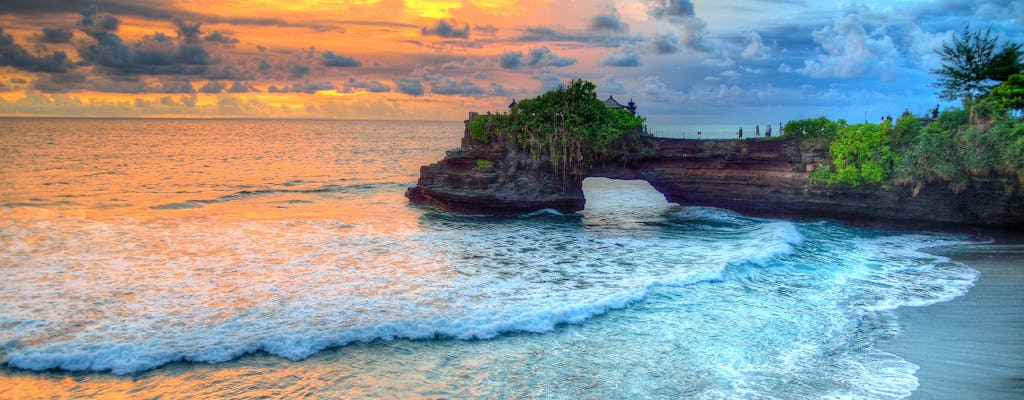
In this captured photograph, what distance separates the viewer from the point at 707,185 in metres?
28.6

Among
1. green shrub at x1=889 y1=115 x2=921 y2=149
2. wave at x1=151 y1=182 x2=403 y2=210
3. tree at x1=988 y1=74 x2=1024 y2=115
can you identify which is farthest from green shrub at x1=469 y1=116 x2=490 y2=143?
tree at x1=988 y1=74 x2=1024 y2=115

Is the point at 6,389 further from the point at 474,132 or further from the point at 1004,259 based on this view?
the point at 1004,259

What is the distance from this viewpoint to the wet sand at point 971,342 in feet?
31.3

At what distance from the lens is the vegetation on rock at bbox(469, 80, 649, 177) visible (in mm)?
27828

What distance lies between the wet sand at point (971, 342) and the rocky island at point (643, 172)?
9.59 metres

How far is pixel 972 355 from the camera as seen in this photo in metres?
10.8

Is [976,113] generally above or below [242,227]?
above

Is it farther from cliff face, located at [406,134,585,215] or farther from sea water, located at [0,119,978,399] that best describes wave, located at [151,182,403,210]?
cliff face, located at [406,134,585,215]

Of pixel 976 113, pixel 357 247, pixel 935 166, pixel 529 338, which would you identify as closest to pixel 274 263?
pixel 357 247

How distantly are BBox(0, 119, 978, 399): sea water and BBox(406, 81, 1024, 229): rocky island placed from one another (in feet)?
6.08

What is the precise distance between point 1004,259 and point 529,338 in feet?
53.9

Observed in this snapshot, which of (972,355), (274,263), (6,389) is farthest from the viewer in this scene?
(274,263)

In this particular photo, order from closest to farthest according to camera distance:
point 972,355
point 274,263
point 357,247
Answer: point 972,355
point 274,263
point 357,247

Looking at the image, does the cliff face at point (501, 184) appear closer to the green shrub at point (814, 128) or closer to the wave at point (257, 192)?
the wave at point (257, 192)
